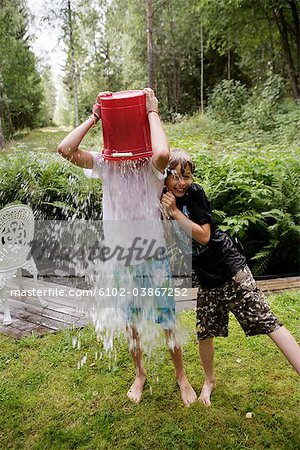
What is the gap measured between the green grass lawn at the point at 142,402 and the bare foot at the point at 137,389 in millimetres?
40

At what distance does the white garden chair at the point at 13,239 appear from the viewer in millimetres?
3354

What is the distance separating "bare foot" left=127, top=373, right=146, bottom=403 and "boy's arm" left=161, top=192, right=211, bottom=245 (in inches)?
48.9

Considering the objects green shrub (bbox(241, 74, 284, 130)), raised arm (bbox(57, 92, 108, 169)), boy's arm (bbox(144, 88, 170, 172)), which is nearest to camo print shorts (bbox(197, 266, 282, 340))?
boy's arm (bbox(144, 88, 170, 172))

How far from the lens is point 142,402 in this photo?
2340 millimetres

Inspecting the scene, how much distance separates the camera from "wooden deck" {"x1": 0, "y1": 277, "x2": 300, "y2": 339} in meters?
3.27

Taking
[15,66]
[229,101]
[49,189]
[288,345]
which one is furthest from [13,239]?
[15,66]

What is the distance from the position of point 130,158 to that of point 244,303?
1020mm

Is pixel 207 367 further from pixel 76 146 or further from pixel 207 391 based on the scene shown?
pixel 76 146

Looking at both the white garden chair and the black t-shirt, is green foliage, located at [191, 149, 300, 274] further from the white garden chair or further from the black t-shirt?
the black t-shirt

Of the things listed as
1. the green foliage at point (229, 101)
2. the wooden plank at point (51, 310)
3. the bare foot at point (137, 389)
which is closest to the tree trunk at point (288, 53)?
the green foliage at point (229, 101)

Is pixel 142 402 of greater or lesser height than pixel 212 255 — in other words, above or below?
below

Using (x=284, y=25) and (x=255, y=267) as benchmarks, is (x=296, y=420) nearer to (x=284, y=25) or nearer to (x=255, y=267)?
(x=255, y=267)

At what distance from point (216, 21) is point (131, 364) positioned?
15809mm

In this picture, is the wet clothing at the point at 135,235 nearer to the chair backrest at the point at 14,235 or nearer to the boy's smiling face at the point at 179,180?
the boy's smiling face at the point at 179,180
